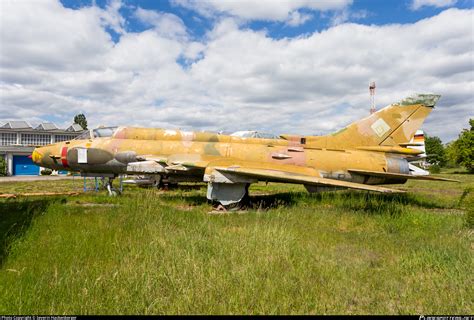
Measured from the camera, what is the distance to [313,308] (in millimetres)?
3283

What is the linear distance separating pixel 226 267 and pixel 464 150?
60096mm

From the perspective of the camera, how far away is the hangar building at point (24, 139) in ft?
157

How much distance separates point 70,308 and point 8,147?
56058mm

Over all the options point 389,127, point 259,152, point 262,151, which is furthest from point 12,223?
point 389,127

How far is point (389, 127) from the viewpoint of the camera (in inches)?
477

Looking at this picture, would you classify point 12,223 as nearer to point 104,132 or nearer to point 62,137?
point 104,132

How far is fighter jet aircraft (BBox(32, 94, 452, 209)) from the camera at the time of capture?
10836mm

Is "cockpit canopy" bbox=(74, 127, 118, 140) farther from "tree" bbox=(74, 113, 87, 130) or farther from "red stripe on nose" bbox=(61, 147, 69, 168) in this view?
"tree" bbox=(74, 113, 87, 130)

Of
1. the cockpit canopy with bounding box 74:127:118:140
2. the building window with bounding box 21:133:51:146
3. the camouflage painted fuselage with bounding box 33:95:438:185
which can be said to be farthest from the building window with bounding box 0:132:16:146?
the cockpit canopy with bounding box 74:127:118:140

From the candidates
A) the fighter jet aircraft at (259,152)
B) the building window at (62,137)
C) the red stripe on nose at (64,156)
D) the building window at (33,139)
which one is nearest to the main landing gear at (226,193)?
the fighter jet aircraft at (259,152)

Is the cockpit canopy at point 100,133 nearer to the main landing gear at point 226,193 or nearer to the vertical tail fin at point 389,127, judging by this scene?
the main landing gear at point 226,193

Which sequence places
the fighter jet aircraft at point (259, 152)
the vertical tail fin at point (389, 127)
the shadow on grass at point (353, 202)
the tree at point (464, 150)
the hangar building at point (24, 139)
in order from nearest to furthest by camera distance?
the shadow on grass at point (353, 202) → the fighter jet aircraft at point (259, 152) → the vertical tail fin at point (389, 127) → the hangar building at point (24, 139) → the tree at point (464, 150)

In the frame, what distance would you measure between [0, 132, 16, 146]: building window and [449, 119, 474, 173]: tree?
77.0m

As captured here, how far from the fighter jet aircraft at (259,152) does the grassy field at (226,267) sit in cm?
367
